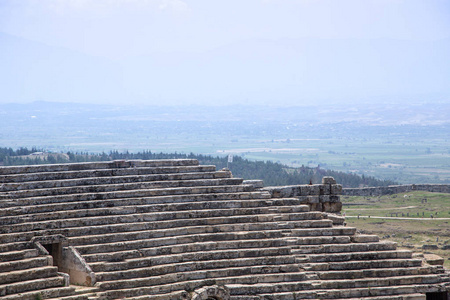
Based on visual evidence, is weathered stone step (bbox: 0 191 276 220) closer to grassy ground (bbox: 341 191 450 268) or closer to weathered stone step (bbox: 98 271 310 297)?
weathered stone step (bbox: 98 271 310 297)

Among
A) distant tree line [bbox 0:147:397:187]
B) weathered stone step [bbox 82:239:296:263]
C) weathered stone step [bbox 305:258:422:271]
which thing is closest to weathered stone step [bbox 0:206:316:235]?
weathered stone step [bbox 82:239:296:263]

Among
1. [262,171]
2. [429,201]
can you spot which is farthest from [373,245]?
[262,171]

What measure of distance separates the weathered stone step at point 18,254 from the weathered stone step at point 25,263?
185 mm

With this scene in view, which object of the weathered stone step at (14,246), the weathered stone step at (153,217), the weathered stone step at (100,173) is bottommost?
the weathered stone step at (14,246)

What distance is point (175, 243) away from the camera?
26938 millimetres

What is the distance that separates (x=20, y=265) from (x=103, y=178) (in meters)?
5.98

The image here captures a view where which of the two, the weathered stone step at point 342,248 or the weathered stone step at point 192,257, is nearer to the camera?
the weathered stone step at point 192,257

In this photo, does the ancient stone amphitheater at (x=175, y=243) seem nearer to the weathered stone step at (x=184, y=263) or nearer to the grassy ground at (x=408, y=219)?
the weathered stone step at (x=184, y=263)

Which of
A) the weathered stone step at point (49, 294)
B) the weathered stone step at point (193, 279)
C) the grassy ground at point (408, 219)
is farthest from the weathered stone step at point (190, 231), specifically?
the grassy ground at point (408, 219)

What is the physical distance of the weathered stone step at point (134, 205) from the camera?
26016 mm

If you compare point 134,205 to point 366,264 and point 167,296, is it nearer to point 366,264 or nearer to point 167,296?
point 167,296

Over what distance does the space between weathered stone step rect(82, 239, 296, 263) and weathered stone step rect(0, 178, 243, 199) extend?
329cm

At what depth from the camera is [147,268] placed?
998 inches

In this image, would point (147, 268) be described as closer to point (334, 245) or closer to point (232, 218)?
point (232, 218)
